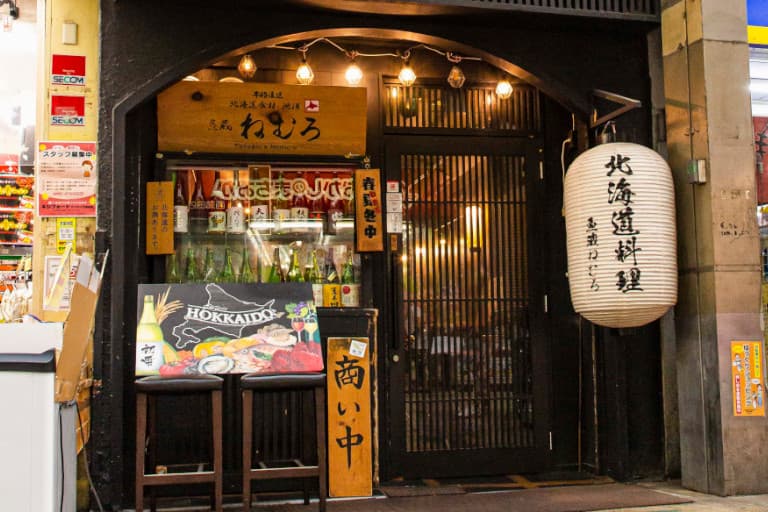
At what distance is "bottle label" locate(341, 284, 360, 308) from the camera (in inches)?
266

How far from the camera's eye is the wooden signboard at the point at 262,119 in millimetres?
6496

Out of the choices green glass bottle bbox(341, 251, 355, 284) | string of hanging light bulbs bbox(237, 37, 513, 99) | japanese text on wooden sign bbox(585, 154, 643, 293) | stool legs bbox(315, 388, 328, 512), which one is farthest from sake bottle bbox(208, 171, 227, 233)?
japanese text on wooden sign bbox(585, 154, 643, 293)

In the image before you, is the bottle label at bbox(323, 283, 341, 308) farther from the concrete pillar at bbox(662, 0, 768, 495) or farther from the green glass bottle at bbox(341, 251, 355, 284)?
the concrete pillar at bbox(662, 0, 768, 495)

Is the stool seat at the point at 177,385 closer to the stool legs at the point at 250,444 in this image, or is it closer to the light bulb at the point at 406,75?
the stool legs at the point at 250,444

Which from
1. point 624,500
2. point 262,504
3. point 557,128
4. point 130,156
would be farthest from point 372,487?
point 557,128

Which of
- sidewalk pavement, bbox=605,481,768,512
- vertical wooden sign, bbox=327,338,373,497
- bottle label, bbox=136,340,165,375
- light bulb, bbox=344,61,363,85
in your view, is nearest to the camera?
bottle label, bbox=136,340,165,375

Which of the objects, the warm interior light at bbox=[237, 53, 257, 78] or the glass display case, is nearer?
the warm interior light at bbox=[237, 53, 257, 78]

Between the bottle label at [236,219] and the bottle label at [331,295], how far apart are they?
0.90 metres

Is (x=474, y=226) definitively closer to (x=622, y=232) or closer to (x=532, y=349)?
(x=532, y=349)

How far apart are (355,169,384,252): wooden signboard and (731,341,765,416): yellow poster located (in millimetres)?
2930

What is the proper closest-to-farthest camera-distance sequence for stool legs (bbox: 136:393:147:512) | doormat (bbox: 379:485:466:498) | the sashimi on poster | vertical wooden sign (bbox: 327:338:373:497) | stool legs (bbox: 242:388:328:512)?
1. stool legs (bbox: 136:393:147:512)
2. stool legs (bbox: 242:388:328:512)
3. the sashimi on poster
4. vertical wooden sign (bbox: 327:338:373:497)
5. doormat (bbox: 379:485:466:498)

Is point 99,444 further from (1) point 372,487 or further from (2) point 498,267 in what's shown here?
(2) point 498,267

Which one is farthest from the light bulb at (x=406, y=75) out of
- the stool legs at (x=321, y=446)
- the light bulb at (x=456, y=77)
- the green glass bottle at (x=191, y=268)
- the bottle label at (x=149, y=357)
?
the bottle label at (x=149, y=357)

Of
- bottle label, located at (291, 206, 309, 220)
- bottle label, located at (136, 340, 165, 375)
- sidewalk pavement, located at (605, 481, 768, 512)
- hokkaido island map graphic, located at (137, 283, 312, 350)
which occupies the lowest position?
sidewalk pavement, located at (605, 481, 768, 512)
